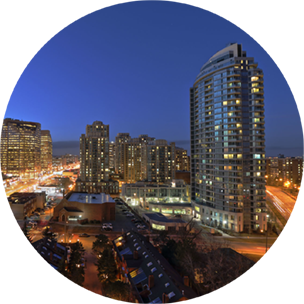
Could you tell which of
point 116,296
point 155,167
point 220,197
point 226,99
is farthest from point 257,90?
point 155,167

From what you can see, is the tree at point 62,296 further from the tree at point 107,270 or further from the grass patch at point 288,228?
the grass patch at point 288,228

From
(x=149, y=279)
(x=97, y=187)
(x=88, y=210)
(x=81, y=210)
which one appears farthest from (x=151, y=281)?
(x=97, y=187)

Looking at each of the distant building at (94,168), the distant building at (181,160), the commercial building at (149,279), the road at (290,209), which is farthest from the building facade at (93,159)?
the distant building at (181,160)

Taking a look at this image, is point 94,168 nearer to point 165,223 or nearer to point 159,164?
point 159,164

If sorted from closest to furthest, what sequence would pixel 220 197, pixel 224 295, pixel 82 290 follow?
pixel 224 295 < pixel 82 290 < pixel 220 197

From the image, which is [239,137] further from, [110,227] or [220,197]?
[110,227]

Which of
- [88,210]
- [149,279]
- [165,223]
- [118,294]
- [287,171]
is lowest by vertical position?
[165,223]
